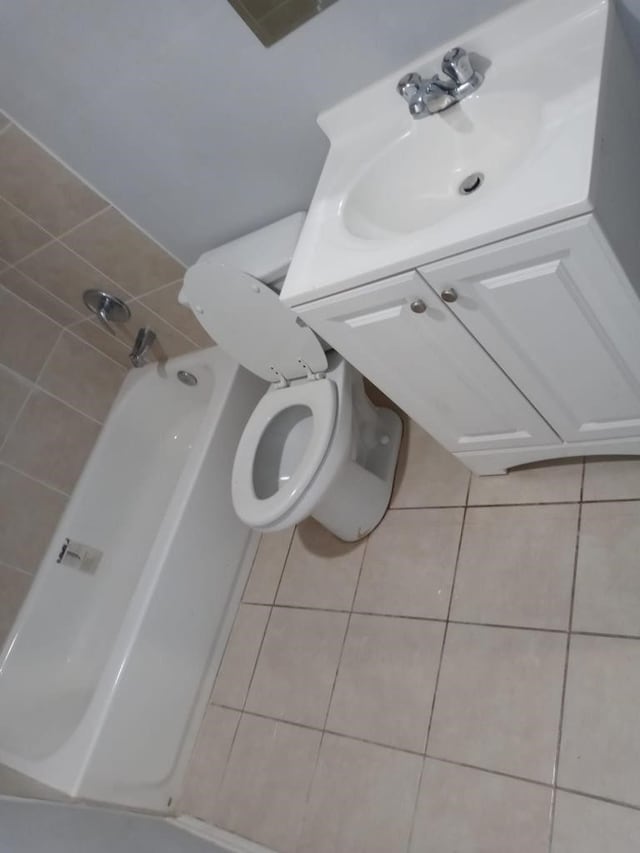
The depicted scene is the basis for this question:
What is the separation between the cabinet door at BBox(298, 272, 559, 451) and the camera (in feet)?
3.71

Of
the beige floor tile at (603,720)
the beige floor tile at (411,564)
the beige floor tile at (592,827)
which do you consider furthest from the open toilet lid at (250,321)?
the beige floor tile at (592,827)

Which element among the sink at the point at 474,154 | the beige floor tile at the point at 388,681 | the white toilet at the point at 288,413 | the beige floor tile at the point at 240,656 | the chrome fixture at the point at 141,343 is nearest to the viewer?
the sink at the point at 474,154

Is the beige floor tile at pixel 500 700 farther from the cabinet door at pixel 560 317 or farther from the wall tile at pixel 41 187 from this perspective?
the wall tile at pixel 41 187

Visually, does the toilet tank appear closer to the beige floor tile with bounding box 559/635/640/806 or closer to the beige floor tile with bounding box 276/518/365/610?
the beige floor tile with bounding box 276/518/365/610

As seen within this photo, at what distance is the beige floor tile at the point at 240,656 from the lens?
5.78 feet

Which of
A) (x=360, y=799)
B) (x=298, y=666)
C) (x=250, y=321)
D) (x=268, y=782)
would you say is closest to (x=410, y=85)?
(x=250, y=321)

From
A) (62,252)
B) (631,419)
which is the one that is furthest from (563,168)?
(62,252)

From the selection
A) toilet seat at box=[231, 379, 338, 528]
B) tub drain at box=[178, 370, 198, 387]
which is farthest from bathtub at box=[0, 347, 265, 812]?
toilet seat at box=[231, 379, 338, 528]

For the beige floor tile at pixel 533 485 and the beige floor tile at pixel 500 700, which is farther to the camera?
the beige floor tile at pixel 533 485

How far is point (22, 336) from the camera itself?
82.8 inches

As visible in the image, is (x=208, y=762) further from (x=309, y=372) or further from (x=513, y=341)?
(x=513, y=341)

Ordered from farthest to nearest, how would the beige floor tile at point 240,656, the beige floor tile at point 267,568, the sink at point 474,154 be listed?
the beige floor tile at point 267,568
the beige floor tile at point 240,656
the sink at point 474,154

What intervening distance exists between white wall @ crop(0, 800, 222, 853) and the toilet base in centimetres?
82

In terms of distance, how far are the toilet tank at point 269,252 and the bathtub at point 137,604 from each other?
0.48 meters
